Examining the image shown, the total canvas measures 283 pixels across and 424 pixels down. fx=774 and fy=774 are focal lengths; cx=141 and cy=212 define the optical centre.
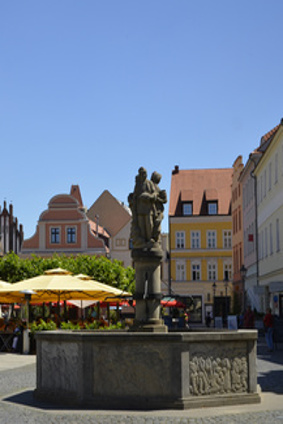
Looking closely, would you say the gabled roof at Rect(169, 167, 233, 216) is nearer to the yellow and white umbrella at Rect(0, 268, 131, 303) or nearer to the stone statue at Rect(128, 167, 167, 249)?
the yellow and white umbrella at Rect(0, 268, 131, 303)

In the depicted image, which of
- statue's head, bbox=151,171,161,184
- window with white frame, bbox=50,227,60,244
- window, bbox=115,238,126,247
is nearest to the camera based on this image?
statue's head, bbox=151,171,161,184

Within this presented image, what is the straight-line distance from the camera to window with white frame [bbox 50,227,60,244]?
232ft

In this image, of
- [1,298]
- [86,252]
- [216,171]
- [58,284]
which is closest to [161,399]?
[58,284]

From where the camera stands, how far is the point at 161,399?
11.2 metres

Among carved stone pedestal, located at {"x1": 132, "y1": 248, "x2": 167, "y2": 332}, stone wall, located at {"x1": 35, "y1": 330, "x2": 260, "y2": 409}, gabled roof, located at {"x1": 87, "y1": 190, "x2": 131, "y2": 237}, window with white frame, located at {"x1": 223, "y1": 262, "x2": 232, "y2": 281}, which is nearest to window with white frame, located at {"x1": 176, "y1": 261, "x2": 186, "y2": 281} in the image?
window with white frame, located at {"x1": 223, "y1": 262, "x2": 232, "y2": 281}

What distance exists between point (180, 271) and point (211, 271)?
2866mm

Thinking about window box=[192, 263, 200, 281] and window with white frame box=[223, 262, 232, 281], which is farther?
window with white frame box=[223, 262, 232, 281]

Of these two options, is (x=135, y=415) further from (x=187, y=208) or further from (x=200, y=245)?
(x=187, y=208)

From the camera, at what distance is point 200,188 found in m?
74.9

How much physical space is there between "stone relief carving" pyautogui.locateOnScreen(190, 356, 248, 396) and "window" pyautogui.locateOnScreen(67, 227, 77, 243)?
5904cm

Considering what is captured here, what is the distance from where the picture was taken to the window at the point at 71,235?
70.4 m

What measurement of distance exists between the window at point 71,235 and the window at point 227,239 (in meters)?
13.8

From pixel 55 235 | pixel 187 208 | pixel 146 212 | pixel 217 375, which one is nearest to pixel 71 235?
pixel 55 235

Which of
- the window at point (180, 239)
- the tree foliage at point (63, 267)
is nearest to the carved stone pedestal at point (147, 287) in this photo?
the tree foliage at point (63, 267)
